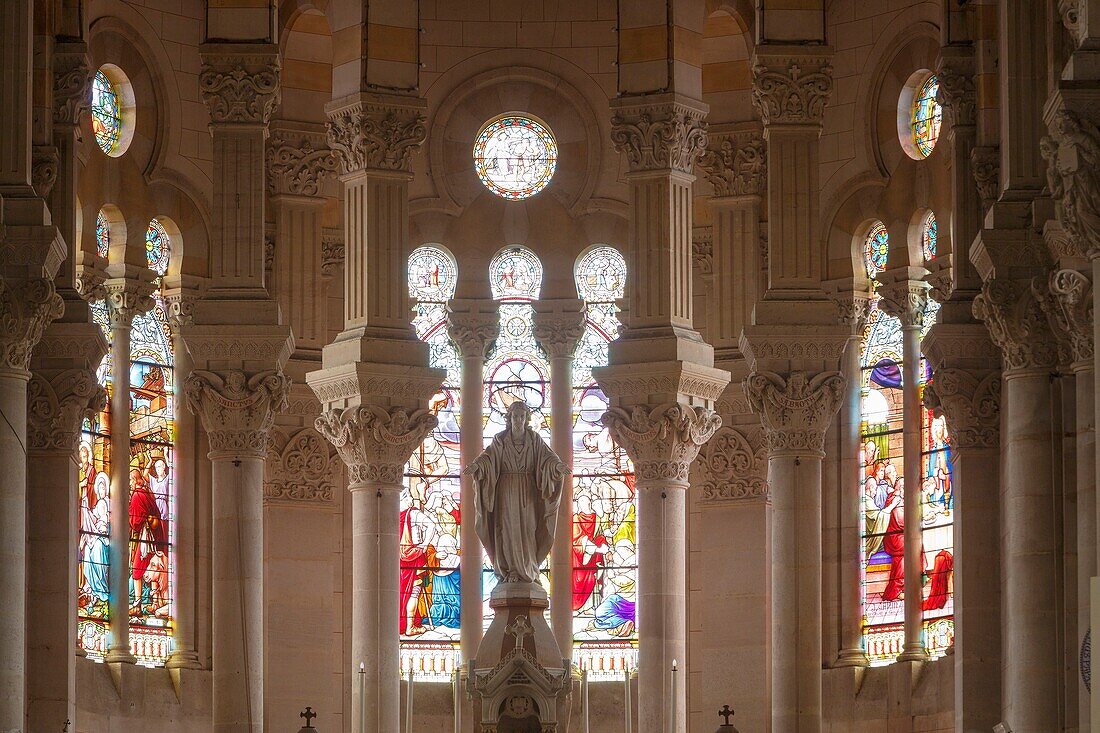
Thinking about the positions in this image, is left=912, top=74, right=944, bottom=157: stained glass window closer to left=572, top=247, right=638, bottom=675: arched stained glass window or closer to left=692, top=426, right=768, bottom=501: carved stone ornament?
left=692, top=426, right=768, bottom=501: carved stone ornament

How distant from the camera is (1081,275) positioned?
2619 centimetres

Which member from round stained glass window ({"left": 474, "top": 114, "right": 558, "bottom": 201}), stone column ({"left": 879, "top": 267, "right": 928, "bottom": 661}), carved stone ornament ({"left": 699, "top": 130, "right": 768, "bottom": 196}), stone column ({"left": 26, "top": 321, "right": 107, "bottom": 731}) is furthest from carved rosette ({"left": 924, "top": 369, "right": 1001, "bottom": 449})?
round stained glass window ({"left": 474, "top": 114, "right": 558, "bottom": 201})

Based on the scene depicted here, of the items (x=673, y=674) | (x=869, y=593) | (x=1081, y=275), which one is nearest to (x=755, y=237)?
(x=869, y=593)

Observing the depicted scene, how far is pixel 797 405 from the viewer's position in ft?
115

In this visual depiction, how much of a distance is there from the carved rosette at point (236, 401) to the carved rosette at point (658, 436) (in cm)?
476

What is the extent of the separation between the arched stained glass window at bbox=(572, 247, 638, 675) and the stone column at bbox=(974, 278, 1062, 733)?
12.2 m

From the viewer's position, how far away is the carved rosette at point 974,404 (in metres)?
32.2

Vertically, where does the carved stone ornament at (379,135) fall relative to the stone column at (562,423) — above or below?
above

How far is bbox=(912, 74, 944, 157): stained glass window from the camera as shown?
39594 millimetres

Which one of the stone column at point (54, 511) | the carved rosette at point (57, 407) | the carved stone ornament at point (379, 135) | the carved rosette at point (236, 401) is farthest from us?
the carved stone ornament at point (379, 135)

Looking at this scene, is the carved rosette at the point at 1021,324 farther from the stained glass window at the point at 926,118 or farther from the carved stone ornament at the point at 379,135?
the carved stone ornament at the point at 379,135

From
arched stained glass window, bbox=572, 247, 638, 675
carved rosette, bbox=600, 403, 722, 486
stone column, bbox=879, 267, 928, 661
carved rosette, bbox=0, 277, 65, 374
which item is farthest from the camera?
arched stained glass window, bbox=572, 247, 638, 675

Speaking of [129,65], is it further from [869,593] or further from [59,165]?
[869,593]

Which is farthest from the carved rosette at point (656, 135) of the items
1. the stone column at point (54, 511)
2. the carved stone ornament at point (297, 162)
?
the stone column at point (54, 511)
